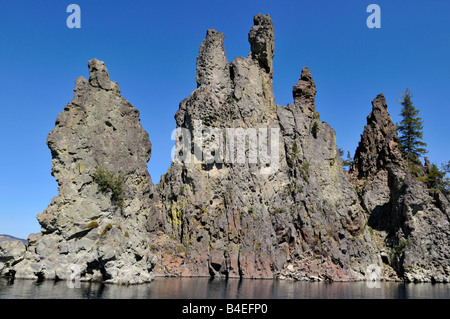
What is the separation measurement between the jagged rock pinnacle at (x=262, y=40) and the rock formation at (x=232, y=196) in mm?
266

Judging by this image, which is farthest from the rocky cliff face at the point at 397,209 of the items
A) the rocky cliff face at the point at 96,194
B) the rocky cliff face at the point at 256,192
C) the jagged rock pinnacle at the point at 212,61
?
the rocky cliff face at the point at 96,194

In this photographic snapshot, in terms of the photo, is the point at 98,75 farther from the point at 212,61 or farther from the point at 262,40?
the point at 262,40

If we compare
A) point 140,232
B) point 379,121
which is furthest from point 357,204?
point 140,232

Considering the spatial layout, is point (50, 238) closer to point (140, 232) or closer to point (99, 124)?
point (140, 232)

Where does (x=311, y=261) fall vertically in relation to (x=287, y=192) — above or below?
below

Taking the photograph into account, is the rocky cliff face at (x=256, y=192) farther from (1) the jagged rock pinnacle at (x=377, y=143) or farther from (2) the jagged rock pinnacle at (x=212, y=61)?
(1) the jagged rock pinnacle at (x=377, y=143)

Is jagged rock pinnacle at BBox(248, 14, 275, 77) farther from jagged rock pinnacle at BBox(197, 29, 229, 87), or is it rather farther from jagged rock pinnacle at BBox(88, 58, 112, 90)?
jagged rock pinnacle at BBox(88, 58, 112, 90)

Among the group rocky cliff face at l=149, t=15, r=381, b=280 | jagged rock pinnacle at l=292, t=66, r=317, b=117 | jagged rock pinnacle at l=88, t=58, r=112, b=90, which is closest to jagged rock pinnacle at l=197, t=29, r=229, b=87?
rocky cliff face at l=149, t=15, r=381, b=280

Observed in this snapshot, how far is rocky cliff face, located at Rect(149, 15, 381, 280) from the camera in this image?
235 ft

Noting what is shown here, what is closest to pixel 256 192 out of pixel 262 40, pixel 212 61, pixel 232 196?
pixel 232 196

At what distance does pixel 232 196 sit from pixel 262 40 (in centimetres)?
3975

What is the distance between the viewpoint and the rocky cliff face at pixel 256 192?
235 feet

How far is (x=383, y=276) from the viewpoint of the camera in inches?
2955
